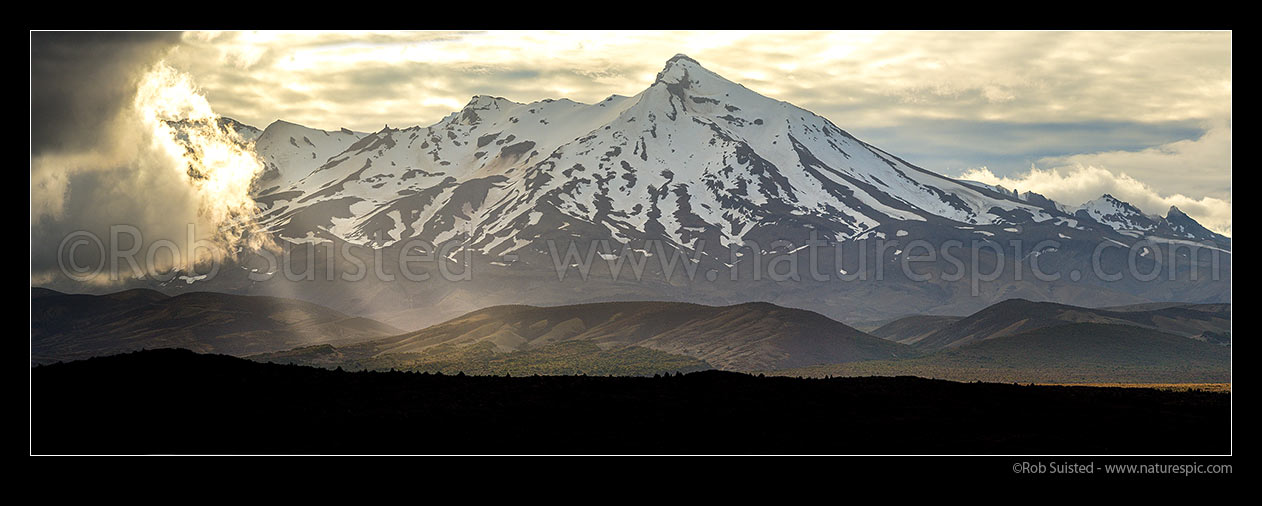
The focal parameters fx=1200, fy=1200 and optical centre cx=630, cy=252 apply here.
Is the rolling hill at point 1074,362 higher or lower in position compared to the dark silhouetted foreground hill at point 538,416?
lower

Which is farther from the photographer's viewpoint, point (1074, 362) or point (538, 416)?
point (1074, 362)

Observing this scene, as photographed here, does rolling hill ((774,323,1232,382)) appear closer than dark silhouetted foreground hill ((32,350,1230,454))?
No

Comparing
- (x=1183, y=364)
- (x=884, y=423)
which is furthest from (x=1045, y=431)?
(x=1183, y=364)

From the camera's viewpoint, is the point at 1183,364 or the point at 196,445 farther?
the point at 1183,364

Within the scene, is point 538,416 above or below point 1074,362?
above

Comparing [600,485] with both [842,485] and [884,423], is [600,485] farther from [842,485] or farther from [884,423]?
[884,423]

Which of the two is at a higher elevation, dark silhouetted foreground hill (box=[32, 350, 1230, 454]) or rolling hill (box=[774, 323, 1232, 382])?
dark silhouetted foreground hill (box=[32, 350, 1230, 454])

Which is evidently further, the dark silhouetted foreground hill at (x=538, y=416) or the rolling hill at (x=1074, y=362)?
the rolling hill at (x=1074, y=362)
